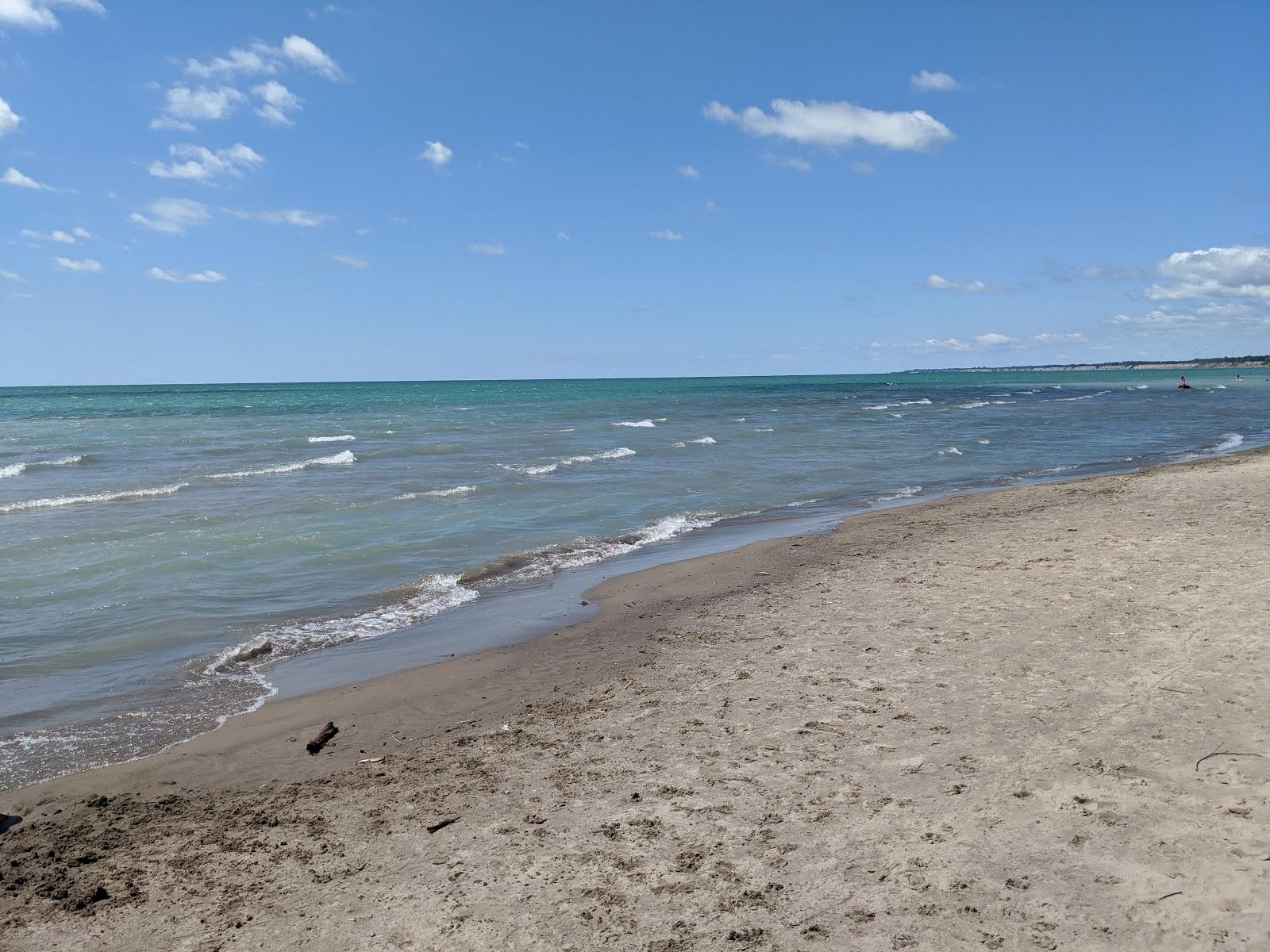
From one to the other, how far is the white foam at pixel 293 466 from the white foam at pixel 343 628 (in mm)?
13317

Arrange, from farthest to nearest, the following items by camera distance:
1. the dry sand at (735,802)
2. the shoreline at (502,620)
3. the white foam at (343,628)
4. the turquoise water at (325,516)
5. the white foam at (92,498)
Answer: the white foam at (92,498) → the white foam at (343,628) → the turquoise water at (325,516) → the shoreline at (502,620) → the dry sand at (735,802)

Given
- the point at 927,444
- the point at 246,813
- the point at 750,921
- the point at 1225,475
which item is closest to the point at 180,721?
the point at 246,813

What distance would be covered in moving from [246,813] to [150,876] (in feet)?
2.11

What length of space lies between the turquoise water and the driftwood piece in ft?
3.50

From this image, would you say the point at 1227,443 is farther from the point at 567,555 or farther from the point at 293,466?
the point at 293,466

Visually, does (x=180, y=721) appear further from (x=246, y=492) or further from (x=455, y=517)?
(x=246, y=492)

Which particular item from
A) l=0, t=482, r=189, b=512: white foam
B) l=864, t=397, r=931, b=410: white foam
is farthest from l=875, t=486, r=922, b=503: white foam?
l=864, t=397, r=931, b=410: white foam

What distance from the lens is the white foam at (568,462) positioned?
851 inches

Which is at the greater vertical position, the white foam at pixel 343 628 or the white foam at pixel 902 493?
the white foam at pixel 902 493

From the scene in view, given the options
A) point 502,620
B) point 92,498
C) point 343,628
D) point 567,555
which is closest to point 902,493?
point 567,555

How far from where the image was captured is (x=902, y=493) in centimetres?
1798

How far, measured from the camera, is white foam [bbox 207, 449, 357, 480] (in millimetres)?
21406

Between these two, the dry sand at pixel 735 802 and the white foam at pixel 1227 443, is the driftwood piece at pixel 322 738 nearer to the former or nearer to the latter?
the dry sand at pixel 735 802

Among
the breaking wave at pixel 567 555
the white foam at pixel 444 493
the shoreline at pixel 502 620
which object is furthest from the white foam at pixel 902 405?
the breaking wave at pixel 567 555
